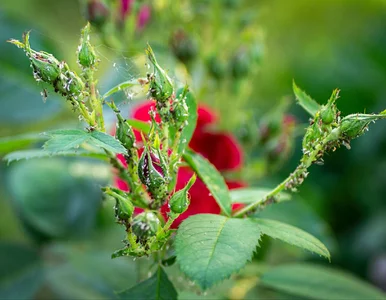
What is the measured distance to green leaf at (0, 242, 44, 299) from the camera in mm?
654

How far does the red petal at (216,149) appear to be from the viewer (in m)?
0.57

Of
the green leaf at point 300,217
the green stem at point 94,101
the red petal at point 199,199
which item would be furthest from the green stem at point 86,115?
the green leaf at point 300,217

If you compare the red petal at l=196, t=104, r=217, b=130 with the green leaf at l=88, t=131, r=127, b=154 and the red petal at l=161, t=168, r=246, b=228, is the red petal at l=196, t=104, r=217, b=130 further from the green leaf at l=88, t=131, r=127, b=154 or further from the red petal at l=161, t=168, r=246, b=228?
the green leaf at l=88, t=131, r=127, b=154

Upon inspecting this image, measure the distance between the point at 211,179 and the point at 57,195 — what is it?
1.22 ft

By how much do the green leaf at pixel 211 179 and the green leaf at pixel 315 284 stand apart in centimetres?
17

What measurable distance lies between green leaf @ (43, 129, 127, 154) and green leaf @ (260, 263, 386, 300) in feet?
0.91

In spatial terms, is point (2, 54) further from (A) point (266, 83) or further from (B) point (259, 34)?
(A) point (266, 83)

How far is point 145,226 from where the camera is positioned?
0.31 m

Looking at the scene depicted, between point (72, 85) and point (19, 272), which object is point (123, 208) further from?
point (19, 272)

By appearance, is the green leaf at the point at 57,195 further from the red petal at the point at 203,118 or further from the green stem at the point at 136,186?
the green stem at the point at 136,186

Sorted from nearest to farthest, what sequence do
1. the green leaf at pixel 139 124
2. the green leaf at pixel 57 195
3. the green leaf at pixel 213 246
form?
1. the green leaf at pixel 213 246
2. the green leaf at pixel 139 124
3. the green leaf at pixel 57 195

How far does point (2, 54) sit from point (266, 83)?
577 millimetres

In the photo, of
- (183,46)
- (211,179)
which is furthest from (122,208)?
(183,46)

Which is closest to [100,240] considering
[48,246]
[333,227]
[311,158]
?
[48,246]
